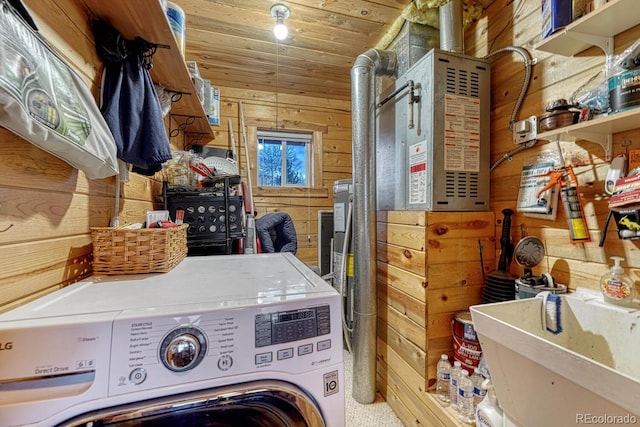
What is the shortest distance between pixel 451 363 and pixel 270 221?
1.61m

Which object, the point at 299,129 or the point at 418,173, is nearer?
the point at 418,173

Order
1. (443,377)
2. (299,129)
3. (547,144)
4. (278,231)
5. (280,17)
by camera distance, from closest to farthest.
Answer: (547,144) < (443,377) < (280,17) < (278,231) < (299,129)

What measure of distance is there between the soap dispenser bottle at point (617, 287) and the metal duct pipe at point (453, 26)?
124 centimetres

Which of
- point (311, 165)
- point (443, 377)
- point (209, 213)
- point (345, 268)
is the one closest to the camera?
point (443, 377)

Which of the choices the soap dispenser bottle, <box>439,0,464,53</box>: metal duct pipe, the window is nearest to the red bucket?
the soap dispenser bottle

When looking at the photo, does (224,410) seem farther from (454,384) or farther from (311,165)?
(311,165)

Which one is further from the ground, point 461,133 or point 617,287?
point 461,133

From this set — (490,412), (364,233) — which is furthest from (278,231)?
(490,412)

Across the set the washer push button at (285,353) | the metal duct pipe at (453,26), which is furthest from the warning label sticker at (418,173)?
the washer push button at (285,353)

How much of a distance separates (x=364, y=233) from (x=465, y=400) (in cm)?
93

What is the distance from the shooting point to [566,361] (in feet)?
2.21

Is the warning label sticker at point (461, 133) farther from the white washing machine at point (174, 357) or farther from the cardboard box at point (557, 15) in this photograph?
the white washing machine at point (174, 357)

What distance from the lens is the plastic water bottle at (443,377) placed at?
1362mm

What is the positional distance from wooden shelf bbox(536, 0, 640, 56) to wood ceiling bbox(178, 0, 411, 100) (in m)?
1.09
